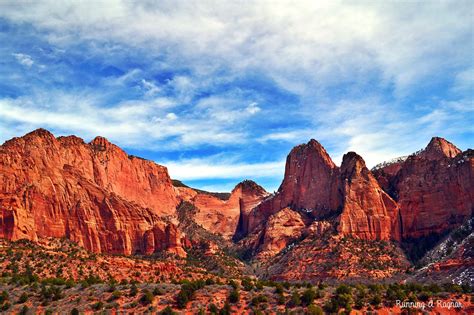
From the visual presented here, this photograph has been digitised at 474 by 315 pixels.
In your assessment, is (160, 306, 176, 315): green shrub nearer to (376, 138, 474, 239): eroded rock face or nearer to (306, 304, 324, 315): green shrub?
(306, 304, 324, 315): green shrub

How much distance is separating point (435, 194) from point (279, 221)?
165 feet

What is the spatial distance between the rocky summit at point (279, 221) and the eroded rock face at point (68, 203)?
274mm

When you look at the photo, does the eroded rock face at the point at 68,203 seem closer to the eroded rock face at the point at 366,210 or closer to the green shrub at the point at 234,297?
the eroded rock face at the point at 366,210

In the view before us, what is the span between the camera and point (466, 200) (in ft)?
416

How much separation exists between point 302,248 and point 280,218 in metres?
28.9

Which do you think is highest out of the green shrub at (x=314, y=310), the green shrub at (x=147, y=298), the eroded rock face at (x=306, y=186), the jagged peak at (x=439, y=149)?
the jagged peak at (x=439, y=149)

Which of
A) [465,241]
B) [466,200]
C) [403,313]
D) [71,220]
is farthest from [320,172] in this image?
[403,313]

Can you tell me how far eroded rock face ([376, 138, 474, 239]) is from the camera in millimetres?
128250

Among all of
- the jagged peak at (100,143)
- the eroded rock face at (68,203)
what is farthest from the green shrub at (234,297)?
the jagged peak at (100,143)

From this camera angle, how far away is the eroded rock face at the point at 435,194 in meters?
128

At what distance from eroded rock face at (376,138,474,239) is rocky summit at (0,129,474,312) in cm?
29

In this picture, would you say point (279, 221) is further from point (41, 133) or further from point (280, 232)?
point (41, 133)

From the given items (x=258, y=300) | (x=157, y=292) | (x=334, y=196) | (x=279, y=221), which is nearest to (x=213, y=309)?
(x=258, y=300)

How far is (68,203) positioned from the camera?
11944 centimetres
